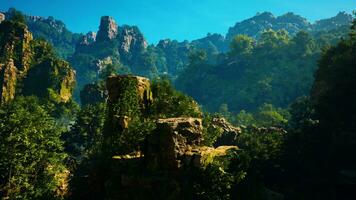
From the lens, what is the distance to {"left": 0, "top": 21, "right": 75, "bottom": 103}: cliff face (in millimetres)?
95637

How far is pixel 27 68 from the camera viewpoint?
102 meters

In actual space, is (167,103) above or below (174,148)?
above

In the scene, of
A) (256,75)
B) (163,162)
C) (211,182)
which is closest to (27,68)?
(256,75)

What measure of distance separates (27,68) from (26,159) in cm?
7198

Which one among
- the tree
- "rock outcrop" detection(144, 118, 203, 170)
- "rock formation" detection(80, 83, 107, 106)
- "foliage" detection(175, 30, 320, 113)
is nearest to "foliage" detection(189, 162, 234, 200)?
"rock outcrop" detection(144, 118, 203, 170)

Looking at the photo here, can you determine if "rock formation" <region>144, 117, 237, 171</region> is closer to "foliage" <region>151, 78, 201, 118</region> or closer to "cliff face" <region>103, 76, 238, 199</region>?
"cliff face" <region>103, 76, 238, 199</region>

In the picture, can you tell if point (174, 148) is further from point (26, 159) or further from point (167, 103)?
point (26, 159)

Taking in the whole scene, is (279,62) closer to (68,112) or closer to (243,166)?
(68,112)

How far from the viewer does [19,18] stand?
4230 inches

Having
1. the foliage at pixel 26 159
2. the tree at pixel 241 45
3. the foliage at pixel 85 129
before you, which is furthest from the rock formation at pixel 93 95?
the tree at pixel 241 45

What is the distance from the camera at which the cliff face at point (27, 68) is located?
314ft

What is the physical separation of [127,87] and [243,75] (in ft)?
408

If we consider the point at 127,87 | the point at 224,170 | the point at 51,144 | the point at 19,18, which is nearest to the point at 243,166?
the point at 224,170

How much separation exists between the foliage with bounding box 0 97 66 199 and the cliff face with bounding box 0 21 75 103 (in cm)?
6040
